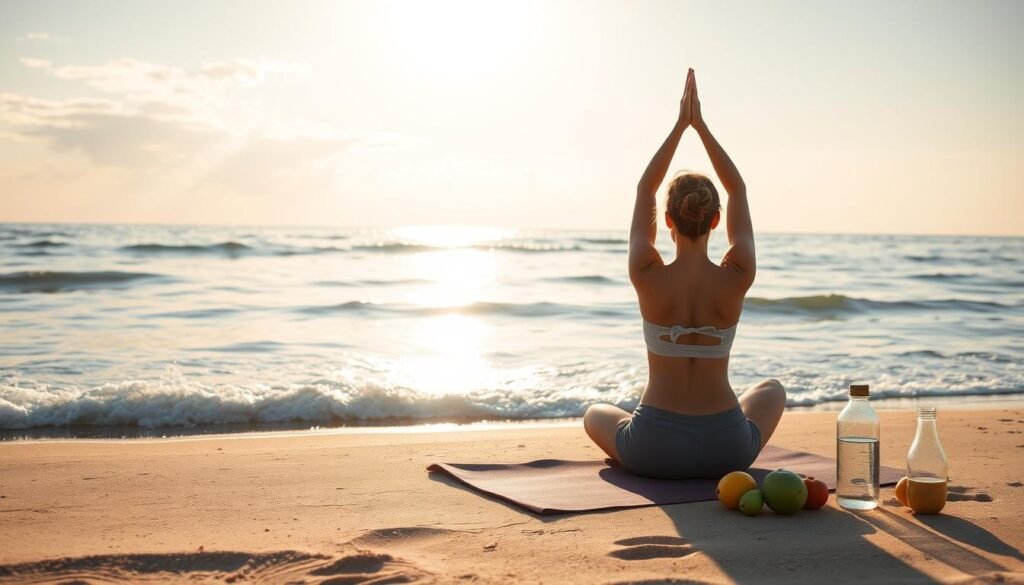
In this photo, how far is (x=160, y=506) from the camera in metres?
4.00

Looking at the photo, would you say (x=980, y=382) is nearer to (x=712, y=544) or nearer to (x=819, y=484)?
(x=819, y=484)

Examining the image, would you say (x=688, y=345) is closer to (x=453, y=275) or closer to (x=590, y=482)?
(x=590, y=482)

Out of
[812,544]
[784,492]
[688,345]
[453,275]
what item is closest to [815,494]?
[784,492]

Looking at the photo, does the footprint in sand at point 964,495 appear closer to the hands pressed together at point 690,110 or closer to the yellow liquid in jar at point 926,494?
the yellow liquid in jar at point 926,494

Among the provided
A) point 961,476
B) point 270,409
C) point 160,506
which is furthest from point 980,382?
point 160,506

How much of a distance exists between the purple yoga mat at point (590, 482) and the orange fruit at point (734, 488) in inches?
7.0

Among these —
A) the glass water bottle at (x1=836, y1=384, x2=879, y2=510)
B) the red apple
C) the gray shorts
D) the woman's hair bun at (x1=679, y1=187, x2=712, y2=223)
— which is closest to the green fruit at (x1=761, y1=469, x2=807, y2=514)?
the red apple

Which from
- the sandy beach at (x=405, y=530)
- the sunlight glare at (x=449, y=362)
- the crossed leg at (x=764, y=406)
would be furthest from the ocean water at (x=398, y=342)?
the crossed leg at (x=764, y=406)

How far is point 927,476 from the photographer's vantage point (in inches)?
151

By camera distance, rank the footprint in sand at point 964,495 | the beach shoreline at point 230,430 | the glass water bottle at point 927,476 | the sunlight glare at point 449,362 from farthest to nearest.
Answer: the sunlight glare at point 449,362, the beach shoreline at point 230,430, the footprint in sand at point 964,495, the glass water bottle at point 927,476

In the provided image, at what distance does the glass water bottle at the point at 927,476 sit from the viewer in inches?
148

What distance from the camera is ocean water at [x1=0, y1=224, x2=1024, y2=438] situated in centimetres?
718

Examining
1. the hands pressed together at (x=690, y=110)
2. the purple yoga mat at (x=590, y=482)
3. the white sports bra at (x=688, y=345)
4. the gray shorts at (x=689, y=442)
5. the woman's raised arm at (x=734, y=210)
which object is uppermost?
the hands pressed together at (x=690, y=110)

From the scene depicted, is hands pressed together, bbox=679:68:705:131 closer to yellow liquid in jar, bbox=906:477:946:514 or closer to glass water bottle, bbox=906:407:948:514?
glass water bottle, bbox=906:407:948:514
